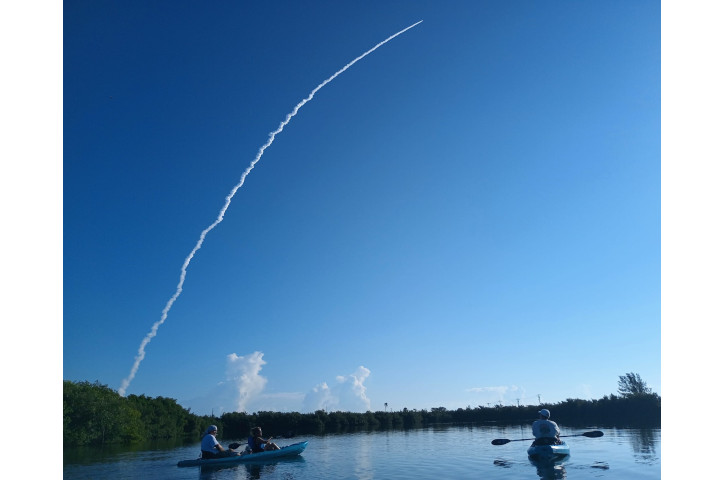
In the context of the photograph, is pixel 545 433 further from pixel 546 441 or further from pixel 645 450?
pixel 645 450

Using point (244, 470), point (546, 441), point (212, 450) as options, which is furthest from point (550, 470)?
point (212, 450)

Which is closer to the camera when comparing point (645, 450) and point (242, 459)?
point (242, 459)

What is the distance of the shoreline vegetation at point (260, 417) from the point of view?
64812mm

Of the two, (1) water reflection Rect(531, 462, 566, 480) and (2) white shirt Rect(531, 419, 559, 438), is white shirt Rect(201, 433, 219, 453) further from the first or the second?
(2) white shirt Rect(531, 419, 559, 438)

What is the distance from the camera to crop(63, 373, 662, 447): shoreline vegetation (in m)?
64.8

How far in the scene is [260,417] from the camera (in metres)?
86.9

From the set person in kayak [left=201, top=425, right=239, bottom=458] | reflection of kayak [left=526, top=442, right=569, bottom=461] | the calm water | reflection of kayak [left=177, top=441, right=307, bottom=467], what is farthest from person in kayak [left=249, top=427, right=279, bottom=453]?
reflection of kayak [left=526, top=442, right=569, bottom=461]

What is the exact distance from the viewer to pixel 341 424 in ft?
352

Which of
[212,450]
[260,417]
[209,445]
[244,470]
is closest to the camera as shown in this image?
[244,470]

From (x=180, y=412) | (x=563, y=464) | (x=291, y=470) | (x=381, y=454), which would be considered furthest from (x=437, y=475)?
(x=180, y=412)

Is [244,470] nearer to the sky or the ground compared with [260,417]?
nearer to the sky

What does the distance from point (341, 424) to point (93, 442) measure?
172 feet

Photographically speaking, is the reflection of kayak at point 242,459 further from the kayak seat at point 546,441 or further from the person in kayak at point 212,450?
the kayak seat at point 546,441

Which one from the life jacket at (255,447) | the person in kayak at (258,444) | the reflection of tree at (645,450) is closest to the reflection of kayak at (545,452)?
the reflection of tree at (645,450)
